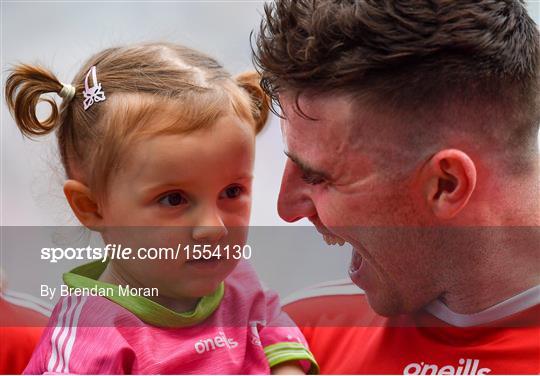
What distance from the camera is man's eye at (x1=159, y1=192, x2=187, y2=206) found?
110 centimetres

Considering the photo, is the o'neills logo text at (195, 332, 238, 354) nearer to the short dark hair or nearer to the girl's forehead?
the girl's forehead

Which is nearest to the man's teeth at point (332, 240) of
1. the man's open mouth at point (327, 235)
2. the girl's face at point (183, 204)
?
the man's open mouth at point (327, 235)

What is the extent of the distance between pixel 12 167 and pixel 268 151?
0.38 meters

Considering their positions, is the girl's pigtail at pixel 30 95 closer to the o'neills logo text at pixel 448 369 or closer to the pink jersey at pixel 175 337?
the pink jersey at pixel 175 337

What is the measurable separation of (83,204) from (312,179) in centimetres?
32

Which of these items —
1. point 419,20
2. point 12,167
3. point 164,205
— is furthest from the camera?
point 12,167

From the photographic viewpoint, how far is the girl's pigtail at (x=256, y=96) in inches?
45.1

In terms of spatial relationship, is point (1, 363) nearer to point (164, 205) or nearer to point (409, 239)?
point (164, 205)

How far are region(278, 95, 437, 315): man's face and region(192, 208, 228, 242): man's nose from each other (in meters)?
0.10

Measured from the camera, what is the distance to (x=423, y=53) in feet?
3.30

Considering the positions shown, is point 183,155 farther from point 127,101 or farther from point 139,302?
point 139,302

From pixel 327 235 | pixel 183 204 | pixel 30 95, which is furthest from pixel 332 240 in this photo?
pixel 30 95

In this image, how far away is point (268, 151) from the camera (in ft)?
3.76

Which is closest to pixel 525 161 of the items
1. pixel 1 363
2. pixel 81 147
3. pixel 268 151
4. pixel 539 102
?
pixel 539 102
